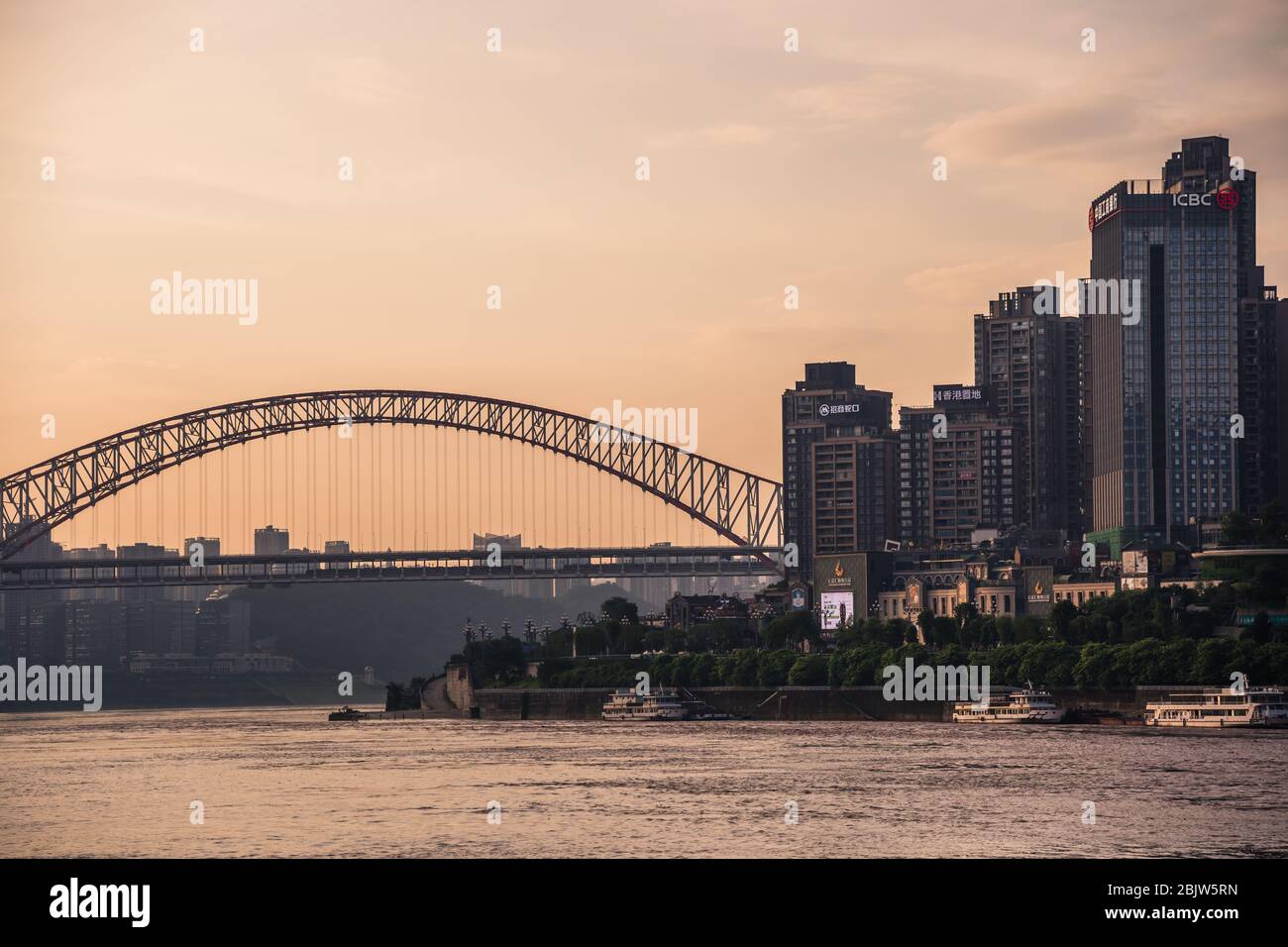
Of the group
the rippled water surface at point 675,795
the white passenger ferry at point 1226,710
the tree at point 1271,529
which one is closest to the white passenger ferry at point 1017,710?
the rippled water surface at point 675,795

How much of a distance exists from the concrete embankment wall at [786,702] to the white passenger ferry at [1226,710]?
4.50m

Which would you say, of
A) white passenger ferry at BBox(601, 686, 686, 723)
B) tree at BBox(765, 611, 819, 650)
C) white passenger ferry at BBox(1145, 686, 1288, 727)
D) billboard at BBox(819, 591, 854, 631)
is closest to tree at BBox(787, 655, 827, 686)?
white passenger ferry at BBox(601, 686, 686, 723)

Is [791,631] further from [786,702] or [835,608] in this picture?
[786,702]

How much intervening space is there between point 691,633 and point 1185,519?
163 feet

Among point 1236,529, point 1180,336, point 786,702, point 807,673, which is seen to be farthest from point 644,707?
point 1180,336

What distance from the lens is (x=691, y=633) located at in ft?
529

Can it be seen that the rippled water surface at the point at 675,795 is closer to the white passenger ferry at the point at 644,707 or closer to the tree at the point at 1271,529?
the white passenger ferry at the point at 644,707

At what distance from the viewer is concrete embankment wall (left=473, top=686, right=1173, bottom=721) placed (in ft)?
355

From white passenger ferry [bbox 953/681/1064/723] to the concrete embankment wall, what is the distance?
2270 millimetres

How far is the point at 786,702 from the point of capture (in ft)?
424

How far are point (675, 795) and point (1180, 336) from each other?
130m
